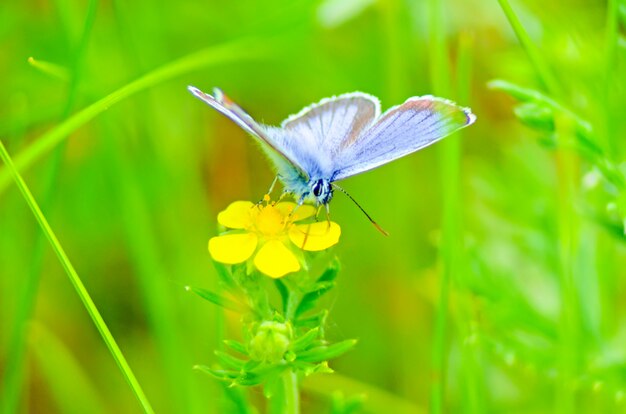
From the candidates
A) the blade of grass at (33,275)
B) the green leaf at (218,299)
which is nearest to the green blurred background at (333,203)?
the blade of grass at (33,275)

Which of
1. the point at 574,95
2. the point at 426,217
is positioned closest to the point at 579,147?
the point at 574,95

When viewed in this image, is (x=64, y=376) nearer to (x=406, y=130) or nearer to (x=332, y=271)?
(x=332, y=271)

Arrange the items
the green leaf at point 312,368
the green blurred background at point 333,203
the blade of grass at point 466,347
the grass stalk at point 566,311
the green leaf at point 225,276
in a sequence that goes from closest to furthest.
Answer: the green leaf at point 312,368 < the green leaf at point 225,276 < the grass stalk at point 566,311 < the blade of grass at point 466,347 < the green blurred background at point 333,203

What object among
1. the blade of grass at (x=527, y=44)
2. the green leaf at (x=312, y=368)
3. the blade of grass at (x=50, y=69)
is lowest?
the green leaf at (x=312, y=368)

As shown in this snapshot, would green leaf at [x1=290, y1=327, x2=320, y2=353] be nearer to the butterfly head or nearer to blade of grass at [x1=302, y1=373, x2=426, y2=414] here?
the butterfly head

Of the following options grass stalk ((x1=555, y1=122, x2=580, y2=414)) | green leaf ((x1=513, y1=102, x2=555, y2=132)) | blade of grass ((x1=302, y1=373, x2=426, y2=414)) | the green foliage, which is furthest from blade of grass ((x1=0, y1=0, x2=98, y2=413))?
grass stalk ((x1=555, y1=122, x2=580, y2=414))

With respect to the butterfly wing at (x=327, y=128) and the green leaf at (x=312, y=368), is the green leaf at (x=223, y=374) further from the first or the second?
the butterfly wing at (x=327, y=128)

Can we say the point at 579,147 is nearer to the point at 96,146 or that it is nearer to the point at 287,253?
the point at 287,253
